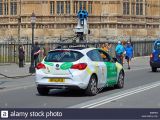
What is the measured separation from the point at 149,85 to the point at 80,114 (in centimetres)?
1055

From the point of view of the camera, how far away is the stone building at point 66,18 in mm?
61000

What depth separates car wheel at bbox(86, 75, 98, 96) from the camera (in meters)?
20.2

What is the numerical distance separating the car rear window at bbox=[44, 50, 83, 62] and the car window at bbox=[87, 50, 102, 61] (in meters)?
0.53

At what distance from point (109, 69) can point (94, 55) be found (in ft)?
3.20

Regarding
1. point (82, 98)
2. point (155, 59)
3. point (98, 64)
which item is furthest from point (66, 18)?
point (82, 98)

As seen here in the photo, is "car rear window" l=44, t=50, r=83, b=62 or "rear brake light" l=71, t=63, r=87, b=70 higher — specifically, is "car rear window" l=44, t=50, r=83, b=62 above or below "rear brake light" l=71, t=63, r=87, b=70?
above

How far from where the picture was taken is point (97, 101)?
1847cm

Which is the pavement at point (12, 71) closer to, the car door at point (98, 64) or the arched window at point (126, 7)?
the car door at point (98, 64)

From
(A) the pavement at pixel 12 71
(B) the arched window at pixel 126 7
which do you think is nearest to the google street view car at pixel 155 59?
(A) the pavement at pixel 12 71

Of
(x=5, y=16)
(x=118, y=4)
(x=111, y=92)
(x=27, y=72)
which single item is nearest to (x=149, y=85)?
(x=111, y=92)

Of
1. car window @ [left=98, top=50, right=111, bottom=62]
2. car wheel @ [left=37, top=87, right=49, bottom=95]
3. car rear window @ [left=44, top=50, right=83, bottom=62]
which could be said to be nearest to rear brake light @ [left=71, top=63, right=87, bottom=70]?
car rear window @ [left=44, top=50, right=83, bottom=62]

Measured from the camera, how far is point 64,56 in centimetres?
2052

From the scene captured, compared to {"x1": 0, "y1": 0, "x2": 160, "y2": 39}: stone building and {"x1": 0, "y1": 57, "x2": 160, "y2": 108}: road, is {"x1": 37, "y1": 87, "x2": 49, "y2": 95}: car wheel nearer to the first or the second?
{"x1": 0, "y1": 57, "x2": 160, "y2": 108}: road

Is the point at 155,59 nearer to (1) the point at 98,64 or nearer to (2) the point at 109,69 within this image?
(2) the point at 109,69
